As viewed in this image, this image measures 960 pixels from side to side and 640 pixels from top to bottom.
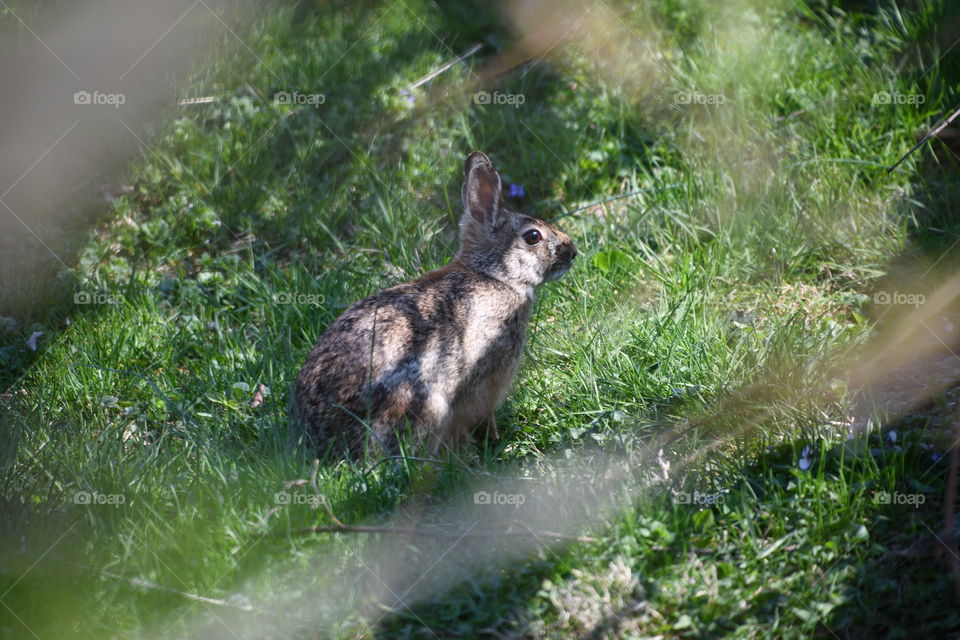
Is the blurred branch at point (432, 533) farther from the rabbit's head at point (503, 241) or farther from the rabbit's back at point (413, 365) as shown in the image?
the rabbit's head at point (503, 241)

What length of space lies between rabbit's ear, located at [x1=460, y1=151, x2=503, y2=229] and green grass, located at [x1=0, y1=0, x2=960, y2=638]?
655 millimetres

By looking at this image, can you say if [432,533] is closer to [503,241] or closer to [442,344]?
[442,344]

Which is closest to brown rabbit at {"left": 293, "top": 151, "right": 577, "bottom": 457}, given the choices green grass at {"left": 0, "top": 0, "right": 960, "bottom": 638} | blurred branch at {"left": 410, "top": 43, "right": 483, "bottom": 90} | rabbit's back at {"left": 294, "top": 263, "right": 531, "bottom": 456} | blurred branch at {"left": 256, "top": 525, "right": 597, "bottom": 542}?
rabbit's back at {"left": 294, "top": 263, "right": 531, "bottom": 456}

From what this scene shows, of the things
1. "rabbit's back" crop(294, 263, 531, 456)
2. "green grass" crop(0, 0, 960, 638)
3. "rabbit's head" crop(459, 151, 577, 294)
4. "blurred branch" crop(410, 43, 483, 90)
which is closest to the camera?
"green grass" crop(0, 0, 960, 638)

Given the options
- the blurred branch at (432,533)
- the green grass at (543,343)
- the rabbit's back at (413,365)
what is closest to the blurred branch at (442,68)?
the green grass at (543,343)

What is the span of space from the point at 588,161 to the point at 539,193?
0.39m

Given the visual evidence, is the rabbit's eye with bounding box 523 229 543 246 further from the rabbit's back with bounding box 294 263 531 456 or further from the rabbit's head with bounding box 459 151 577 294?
the rabbit's back with bounding box 294 263 531 456

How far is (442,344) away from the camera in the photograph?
480 cm

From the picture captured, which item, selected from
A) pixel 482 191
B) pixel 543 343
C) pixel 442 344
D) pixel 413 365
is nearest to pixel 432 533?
pixel 413 365

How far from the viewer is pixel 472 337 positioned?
495 cm

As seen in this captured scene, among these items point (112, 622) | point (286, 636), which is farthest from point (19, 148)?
point (286, 636)

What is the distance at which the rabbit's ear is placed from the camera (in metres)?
5.32

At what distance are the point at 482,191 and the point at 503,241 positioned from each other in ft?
1.00

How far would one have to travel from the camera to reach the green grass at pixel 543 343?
3.57 m
